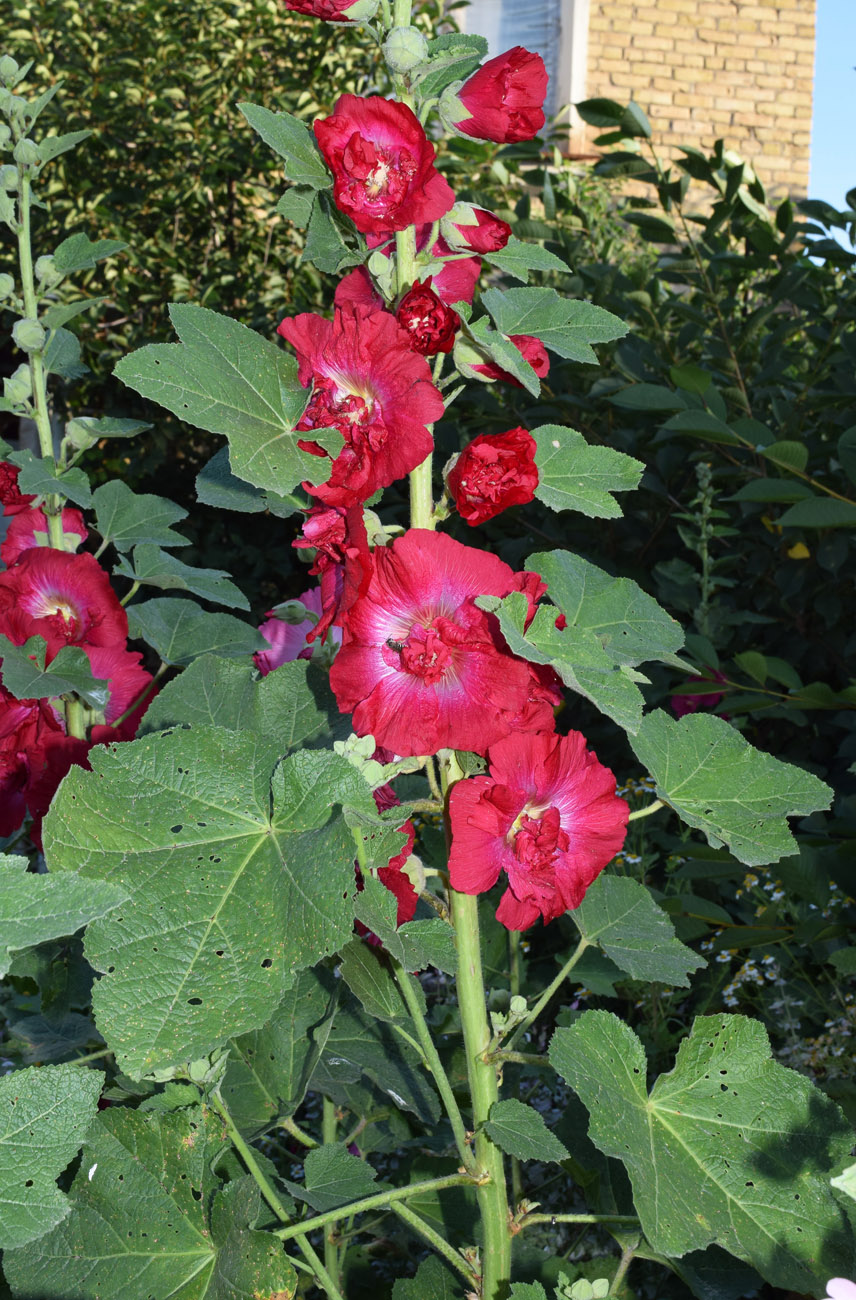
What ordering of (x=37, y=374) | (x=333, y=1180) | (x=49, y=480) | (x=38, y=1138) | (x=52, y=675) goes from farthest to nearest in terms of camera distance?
(x=37, y=374) → (x=49, y=480) → (x=52, y=675) → (x=333, y=1180) → (x=38, y=1138)

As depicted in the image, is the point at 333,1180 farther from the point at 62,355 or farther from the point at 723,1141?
the point at 62,355

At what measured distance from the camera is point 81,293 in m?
3.79

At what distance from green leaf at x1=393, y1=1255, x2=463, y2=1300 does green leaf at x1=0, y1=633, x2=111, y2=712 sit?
1.78 feet

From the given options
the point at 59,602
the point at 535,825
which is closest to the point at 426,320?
the point at 535,825

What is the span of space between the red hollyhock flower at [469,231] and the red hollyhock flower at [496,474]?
144 mm

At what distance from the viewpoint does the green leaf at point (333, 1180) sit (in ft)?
2.81

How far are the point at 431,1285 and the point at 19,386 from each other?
3.00 ft

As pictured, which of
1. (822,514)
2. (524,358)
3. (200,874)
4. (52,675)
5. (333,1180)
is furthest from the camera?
(822,514)

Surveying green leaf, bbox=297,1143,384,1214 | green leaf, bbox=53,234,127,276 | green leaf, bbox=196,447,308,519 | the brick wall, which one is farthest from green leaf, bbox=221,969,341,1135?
the brick wall

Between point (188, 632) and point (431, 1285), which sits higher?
point (188, 632)

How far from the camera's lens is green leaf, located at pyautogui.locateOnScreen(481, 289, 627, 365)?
785 mm

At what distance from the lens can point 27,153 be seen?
3.92 ft

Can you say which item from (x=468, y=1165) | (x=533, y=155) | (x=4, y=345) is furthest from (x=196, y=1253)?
(x=4, y=345)

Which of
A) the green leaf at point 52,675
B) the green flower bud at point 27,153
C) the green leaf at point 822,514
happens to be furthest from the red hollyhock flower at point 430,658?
the green leaf at point 822,514
